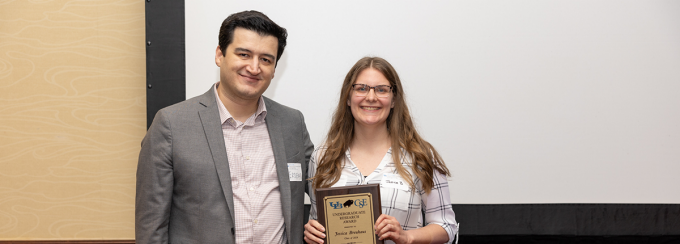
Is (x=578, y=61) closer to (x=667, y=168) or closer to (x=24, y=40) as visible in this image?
(x=667, y=168)

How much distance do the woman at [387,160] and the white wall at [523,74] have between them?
746mm

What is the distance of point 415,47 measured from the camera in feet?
8.18

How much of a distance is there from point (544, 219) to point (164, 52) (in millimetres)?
2617

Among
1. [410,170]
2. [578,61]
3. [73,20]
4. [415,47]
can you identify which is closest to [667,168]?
[578,61]

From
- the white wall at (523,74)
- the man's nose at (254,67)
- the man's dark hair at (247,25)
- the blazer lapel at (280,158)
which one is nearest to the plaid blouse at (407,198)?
the blazer lapel at (280,158)

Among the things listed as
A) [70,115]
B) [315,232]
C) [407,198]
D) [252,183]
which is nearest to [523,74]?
[407,198]

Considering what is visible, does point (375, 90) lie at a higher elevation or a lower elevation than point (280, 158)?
higher

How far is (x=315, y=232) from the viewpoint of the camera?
1.57 metres

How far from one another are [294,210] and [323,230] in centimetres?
22

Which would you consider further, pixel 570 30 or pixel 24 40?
pixel 24 40

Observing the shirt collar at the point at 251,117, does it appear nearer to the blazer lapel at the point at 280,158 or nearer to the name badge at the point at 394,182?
the blazer lapel at the point at 280,158

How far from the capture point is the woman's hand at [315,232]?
155 centimetres

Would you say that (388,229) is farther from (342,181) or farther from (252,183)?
(252,183)

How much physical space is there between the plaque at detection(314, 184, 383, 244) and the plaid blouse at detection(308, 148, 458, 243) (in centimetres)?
14
